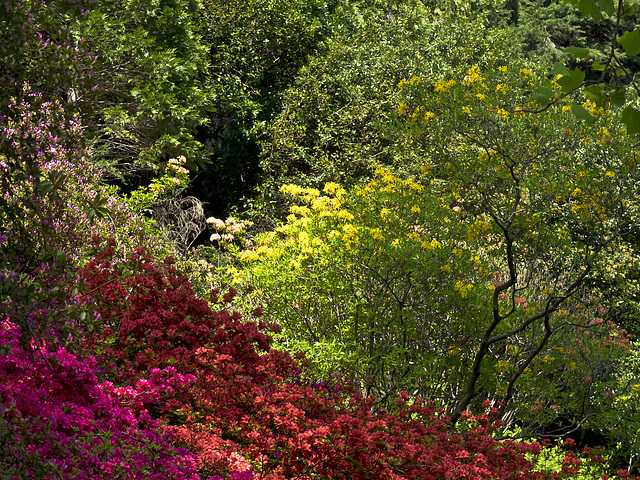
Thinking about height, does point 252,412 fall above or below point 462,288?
below

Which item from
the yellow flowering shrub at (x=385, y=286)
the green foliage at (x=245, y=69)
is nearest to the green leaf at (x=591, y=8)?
the yellow flowering shrub at (x=385, y=286)

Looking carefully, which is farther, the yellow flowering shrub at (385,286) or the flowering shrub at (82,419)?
the yellow flowering shrub at (385,286)

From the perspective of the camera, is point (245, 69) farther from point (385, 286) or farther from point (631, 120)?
point (631, 120)

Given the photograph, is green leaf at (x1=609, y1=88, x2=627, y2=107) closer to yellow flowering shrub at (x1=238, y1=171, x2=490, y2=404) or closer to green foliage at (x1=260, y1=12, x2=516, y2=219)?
yellow flowering shrub at (x1=238, y1=171, x2=490, y2=404)

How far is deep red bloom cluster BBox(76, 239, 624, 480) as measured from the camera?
8.61 feet

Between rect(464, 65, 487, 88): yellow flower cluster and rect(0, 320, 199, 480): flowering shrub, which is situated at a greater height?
rect(464, 65, 487, 88): yellow flower cluster

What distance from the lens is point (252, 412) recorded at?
3.07 metres

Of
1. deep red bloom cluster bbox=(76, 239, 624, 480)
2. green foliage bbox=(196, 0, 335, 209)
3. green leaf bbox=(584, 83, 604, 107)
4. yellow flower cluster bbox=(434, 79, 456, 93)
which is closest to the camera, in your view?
green leaf bbox=(584, 83, 604, 107)

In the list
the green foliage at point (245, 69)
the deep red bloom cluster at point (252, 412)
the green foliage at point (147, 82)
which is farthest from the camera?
the green foliage at point (245, 69)

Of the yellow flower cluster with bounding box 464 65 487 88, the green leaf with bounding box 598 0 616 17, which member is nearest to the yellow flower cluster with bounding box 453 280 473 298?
the yellow flower cluster with bounding box 464 65 487 88

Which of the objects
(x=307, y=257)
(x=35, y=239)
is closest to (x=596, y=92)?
(x=35, y=239)

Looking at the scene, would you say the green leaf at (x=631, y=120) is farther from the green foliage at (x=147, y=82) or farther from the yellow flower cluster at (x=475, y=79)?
the green foliage at (x=147, y=82)

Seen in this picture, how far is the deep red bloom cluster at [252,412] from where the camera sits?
2.62 m

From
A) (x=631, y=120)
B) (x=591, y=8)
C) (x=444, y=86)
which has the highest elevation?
(x=444, y=86)
